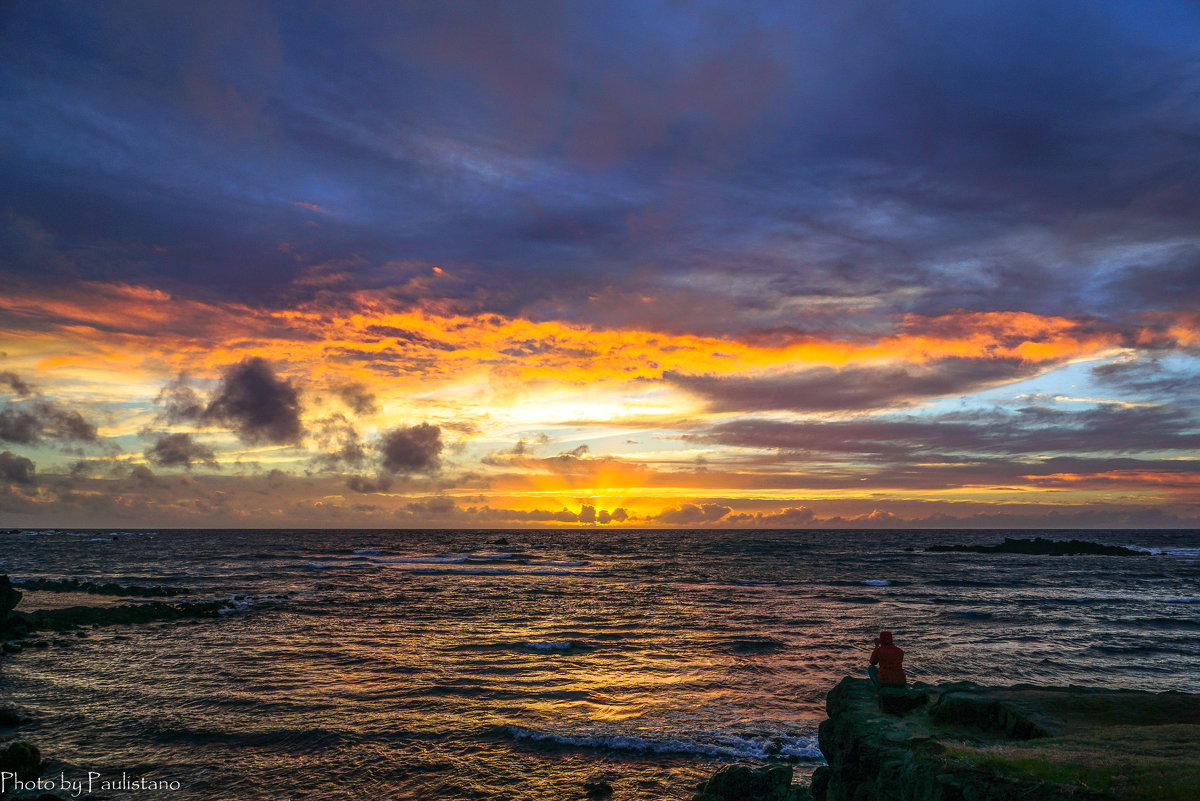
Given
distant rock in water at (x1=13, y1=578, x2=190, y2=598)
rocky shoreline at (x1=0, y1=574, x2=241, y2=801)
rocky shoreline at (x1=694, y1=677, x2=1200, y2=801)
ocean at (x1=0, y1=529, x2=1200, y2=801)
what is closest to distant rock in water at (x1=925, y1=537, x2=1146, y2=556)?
ocean at (x1=0, y1=529, x2=1200, y2=801)

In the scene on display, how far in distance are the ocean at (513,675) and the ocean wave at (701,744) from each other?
70 mm

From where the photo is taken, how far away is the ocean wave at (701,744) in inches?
623

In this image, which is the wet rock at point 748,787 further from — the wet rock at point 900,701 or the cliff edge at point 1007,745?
the wet rock at point 900,701

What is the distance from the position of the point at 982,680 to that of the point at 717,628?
13.3 metres

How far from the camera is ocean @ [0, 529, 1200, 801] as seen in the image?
15055 millimetres

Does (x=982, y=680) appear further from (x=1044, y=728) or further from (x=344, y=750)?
(x=344, y=750)

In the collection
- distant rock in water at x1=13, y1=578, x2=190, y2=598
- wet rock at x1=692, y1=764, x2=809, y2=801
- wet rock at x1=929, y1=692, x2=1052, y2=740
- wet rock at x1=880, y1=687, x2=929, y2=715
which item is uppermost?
wet rock at x1=929, y1=692, x2=1052, y2=740

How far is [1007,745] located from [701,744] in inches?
353

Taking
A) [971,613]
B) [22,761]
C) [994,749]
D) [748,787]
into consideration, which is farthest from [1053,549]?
[22,761]

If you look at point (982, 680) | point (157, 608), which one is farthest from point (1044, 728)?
point (157, 608)

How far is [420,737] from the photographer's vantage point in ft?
56.2

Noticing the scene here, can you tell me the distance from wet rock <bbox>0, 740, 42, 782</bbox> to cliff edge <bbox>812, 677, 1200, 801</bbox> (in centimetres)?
1728

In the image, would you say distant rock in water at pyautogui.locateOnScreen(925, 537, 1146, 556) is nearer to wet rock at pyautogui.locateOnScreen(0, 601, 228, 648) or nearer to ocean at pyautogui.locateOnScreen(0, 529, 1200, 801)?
ocean at pyautogui.locateOnScreen(0, 529, 1200, 801)

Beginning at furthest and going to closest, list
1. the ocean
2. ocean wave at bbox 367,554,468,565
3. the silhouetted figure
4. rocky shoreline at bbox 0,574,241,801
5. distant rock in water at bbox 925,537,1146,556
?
1. distant rock in water at bbox 925,537,1146,556
2. ocean wave at bbox 367,554,468,565
3. the ocean
4. rocky shoreline at bbox 0,574,241,801
5. the silhouetted figure
